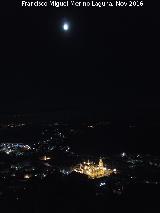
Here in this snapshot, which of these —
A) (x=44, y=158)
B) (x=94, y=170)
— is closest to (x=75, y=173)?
(x=94, y=170)

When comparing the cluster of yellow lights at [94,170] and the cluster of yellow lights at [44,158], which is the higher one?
the cluster of yellow lights at [94,170]

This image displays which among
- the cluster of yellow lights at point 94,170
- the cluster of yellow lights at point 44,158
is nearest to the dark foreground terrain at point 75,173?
the cluster of yellow lights at point 44,158

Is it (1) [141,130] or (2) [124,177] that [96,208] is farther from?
(1) [141,130]

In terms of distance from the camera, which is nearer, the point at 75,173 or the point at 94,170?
the point at 75,173

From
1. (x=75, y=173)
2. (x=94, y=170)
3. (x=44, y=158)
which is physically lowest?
(x=44, y=158)

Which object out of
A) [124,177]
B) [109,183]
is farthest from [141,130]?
[109,183]

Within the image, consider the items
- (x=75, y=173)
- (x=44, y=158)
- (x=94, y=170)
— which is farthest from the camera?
(x=44, y=158)

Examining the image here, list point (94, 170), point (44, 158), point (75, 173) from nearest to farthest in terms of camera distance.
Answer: point (75, 173), point (94, 170), point (44, 158)

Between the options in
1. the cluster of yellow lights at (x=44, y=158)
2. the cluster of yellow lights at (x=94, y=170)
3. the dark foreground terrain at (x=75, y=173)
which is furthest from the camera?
the cluster of yellow lights at (x=44, y=158)

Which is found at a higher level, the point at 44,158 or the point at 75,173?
the point at 75,173

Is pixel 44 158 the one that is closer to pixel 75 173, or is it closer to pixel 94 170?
pixel 94 170

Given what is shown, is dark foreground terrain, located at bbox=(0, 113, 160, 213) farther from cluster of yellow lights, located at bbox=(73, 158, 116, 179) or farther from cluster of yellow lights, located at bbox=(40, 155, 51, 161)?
cluster of yellow lights, located at bbox=(73, 158, 116, 179)

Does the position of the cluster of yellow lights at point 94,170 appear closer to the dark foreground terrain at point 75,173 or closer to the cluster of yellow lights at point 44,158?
the dark foreground terrain at point 75,173
